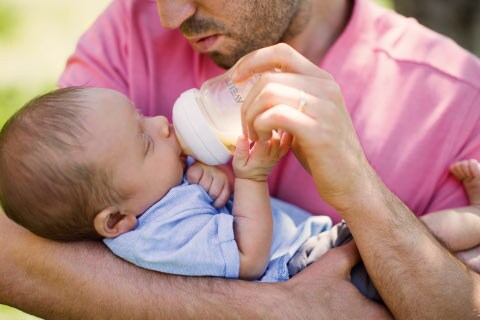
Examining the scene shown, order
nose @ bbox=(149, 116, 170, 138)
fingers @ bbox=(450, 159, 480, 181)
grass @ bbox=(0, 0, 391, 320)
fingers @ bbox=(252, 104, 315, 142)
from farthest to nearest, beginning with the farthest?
grass @ bbox=(0, 0, 391, 320)
fingers @ bbox=(450, 159, 480, 181)
nose @ bbox=(149, 116, 170, 138)
fingers @ bbox=(252, 104, 315, 142)

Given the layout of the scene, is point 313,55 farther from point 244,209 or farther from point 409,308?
point 409,308

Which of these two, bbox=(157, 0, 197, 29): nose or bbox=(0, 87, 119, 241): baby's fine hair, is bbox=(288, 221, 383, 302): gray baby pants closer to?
bbox=(0, 87, 119, 241): baby's fine hair

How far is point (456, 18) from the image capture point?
4297 millimetres

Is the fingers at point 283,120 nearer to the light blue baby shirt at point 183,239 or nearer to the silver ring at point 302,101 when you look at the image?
the silver ring at point 302,101

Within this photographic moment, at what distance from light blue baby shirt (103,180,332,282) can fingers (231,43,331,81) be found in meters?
0.44

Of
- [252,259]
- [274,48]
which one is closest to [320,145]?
[274,48]

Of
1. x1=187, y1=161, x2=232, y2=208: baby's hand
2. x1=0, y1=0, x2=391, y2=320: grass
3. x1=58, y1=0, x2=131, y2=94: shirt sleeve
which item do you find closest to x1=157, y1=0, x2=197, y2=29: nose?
x1=58, y1=0, x2=131, y2=94: shirt sleeve

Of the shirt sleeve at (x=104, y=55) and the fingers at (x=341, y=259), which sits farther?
the shirt sleeve at (x=104, y=55)

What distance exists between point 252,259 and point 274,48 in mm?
623

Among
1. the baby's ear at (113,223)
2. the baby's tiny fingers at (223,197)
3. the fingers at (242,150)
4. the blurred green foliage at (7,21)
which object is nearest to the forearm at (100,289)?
the baby's ear at (113,223)

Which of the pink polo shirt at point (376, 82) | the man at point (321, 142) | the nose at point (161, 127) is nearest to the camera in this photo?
the man at point (321, 142)

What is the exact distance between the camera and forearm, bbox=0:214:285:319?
72.1 inches

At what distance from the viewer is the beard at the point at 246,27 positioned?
2.13 m

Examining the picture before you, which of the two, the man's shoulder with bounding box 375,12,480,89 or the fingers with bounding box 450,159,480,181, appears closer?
the fingers with bounding box 450,159,480,181
